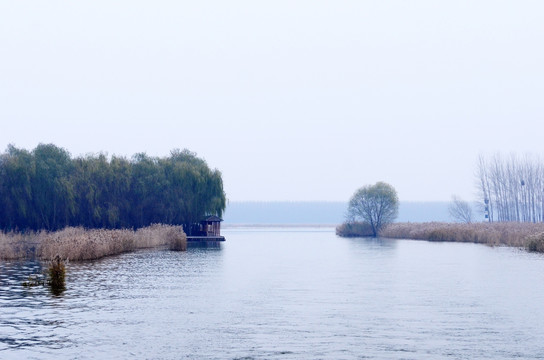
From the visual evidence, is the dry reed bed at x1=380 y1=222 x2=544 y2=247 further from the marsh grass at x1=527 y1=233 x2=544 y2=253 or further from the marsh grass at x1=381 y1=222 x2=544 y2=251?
the marsh grass at x1=527 y1=233 x2=544 y2=253

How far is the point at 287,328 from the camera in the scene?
20188mm

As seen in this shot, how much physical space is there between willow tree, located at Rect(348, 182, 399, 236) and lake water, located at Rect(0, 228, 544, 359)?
226 feet

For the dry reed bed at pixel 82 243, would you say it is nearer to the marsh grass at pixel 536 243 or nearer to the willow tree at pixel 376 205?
the marsh grass at pixel 536 243

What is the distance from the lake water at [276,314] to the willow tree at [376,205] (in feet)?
226

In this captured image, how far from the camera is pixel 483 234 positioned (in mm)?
73500

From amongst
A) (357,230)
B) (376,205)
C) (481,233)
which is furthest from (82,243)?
(357,230)

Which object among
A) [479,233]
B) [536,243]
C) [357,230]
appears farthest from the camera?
[357,230]

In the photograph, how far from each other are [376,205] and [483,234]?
122ft

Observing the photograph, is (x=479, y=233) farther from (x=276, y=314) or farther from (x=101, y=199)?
(x=276, y=314)

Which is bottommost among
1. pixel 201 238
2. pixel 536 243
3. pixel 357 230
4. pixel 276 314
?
pixel 276 314

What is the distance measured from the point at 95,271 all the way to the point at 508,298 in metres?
20.9

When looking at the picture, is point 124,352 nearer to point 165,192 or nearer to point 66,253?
point 66,253

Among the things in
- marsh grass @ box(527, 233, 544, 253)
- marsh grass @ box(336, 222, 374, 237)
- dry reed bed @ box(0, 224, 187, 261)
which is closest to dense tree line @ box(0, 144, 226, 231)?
dry reed bed @ box(0, 224, 187, 261)

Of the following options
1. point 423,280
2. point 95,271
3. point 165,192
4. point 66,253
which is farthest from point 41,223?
point 423,280
